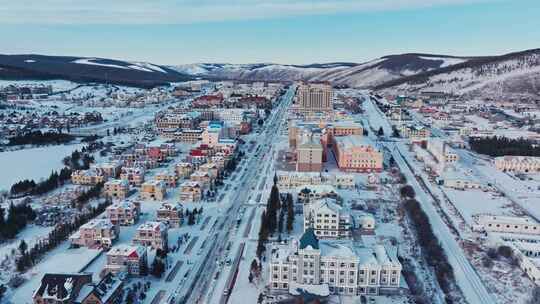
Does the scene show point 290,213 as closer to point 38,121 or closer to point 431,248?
point 431,248

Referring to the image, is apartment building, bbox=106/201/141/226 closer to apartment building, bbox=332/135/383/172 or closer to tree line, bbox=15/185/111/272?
tree line, bbox=15/185/111/272

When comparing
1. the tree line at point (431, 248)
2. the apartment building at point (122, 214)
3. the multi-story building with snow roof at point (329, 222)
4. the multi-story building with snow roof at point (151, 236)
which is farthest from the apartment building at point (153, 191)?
the tree line at point (431, 248)

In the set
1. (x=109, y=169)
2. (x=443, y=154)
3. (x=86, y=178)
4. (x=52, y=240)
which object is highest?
(x=443, y=154)

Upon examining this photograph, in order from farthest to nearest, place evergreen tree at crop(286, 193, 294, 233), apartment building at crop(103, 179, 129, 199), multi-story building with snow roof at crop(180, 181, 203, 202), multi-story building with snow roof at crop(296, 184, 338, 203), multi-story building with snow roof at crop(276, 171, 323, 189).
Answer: multi-story building with snow roof at crop(276, 171, 323, 189)
apartment building at crop(103, 179, 129, 199)
multi-story building with snow roof at crop(180, 181, 203, 202)
multi-story building with snow roof at crop(296, 184, 338, 203)
evergreen tree at crop(286, 193, 294, 233)

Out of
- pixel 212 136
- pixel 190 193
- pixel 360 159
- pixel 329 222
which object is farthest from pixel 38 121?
pixel 329 222

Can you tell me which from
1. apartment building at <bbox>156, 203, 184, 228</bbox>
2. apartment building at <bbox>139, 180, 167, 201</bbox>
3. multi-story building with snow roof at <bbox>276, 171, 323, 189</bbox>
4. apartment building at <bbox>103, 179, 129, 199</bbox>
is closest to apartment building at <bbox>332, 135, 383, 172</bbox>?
multi-story building with snow roof at <bbox>276, 171, 323, 189</bbox>

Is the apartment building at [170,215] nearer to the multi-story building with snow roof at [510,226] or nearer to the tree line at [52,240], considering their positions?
the tree line at [52,240]
